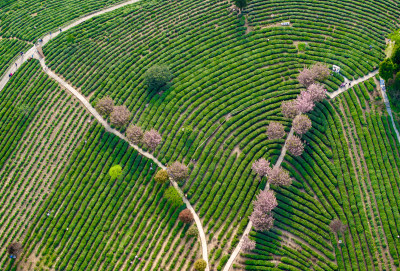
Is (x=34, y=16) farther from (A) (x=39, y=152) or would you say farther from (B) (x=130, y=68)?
(A) (x=39, y=152)

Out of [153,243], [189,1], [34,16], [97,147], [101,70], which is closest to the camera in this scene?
[153,243]

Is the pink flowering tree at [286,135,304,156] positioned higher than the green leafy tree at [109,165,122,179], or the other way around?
the pink flowering tree at [286,135,304,156]

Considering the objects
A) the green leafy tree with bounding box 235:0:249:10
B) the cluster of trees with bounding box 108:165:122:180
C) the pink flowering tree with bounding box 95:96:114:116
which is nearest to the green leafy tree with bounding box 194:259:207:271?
the cluster of trees with bounding box 108:165:122:180

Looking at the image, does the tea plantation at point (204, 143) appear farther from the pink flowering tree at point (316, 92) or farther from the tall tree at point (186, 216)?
the pink flowering tree at point (316, 92)

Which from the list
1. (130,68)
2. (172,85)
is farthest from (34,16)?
(172,85)

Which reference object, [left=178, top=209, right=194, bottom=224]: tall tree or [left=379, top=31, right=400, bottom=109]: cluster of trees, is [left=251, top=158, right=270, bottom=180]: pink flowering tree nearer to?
[left=178, top=209, right=194, bottom=224]: tall tree
